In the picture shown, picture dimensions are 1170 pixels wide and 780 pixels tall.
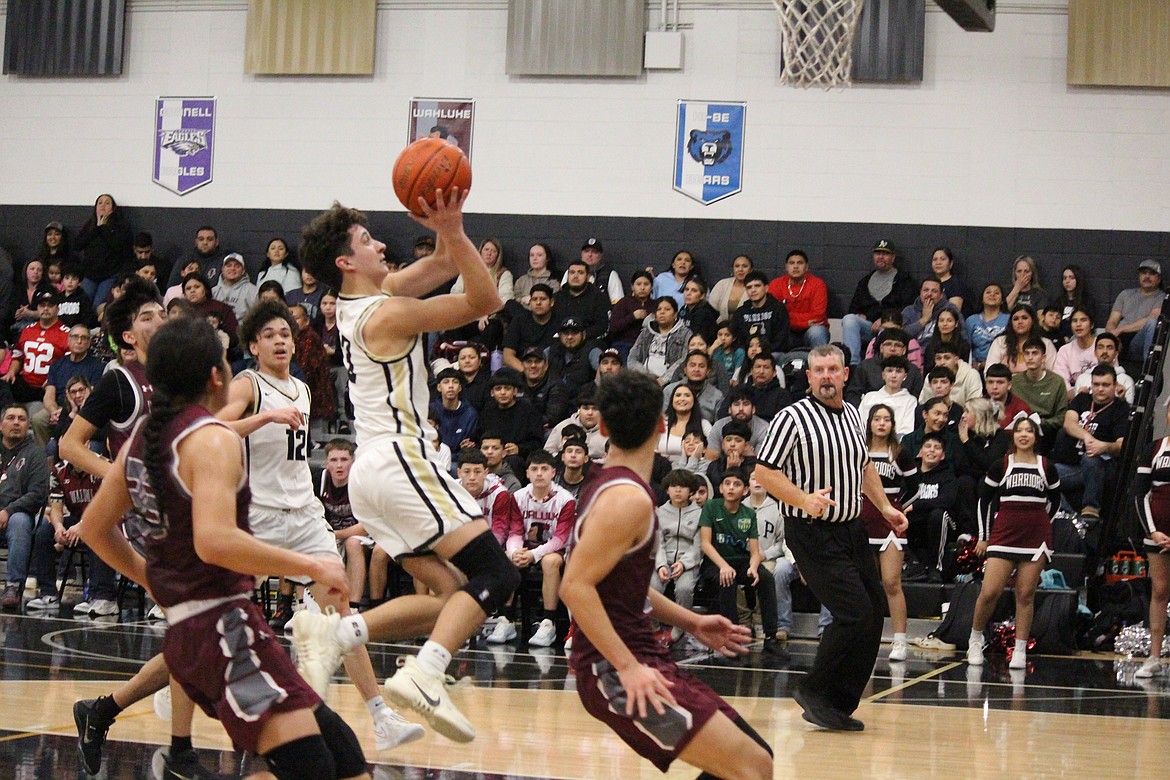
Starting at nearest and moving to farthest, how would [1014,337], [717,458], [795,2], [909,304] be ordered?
[795,2] < [717,458] < [1014,337] < [909,304]

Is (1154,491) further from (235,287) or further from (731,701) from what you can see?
(235,287)

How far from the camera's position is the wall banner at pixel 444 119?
14.1 metres

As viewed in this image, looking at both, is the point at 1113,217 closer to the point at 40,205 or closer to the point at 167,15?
the point at 167,15

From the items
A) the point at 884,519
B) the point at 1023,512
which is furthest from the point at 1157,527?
the point at 884,519

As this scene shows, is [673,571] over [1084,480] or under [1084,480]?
under

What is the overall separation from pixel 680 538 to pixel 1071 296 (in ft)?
17.1

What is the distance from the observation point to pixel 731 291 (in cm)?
1282

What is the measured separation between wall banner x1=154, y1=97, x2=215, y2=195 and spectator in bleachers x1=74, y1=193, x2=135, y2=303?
0.71 metres

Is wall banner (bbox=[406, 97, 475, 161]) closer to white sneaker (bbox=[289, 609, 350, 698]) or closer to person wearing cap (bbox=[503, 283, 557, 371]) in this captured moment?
person wearing cap (bbox=[503, 283, 557, 371])

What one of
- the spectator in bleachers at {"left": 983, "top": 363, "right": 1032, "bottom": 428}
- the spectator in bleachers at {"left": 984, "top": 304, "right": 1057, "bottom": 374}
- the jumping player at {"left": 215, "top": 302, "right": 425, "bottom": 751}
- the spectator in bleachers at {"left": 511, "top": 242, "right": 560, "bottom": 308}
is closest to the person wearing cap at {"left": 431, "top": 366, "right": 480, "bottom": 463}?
the spectator in bleachers at {"left": 511, "top": 242, "right": 560, "bottom": 308}

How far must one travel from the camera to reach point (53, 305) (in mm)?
13344

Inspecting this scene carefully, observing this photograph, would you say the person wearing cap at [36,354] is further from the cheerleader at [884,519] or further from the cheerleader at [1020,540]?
the cheerleader at [1020,540]

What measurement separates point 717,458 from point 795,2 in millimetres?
3543

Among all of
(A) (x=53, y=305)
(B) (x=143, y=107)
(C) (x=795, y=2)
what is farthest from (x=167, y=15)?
(C) (x=795, y=2)
